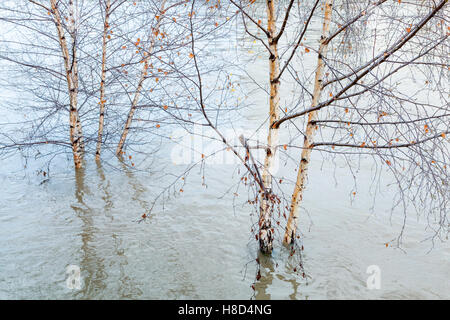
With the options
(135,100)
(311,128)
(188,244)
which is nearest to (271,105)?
(311,128)

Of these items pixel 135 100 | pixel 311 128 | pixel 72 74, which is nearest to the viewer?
pixel 311 128

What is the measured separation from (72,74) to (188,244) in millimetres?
4288

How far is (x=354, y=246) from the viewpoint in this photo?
6.93 m

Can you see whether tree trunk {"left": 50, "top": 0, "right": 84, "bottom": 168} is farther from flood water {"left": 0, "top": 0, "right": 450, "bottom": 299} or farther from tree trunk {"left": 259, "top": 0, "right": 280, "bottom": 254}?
tree trunk {"left": 259, "top": 0, "right": 280, "bottom": 254}

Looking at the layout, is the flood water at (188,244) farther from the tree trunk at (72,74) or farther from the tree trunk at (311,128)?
the tree trunk at (72,74)

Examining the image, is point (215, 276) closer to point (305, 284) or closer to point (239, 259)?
point (239, 259)

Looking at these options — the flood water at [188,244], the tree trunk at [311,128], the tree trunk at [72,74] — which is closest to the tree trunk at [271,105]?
the tree trunk at [311,128]

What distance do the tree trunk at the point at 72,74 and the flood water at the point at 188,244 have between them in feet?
2.46

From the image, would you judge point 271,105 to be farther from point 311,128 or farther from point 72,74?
point 72,74

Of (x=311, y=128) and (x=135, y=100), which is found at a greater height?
(x=135, y=100)

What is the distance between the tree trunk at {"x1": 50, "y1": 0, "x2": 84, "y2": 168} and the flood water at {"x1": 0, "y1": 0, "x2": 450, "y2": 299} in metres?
0.75

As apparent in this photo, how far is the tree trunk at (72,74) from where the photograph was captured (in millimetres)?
7762

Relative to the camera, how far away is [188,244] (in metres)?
6.95
